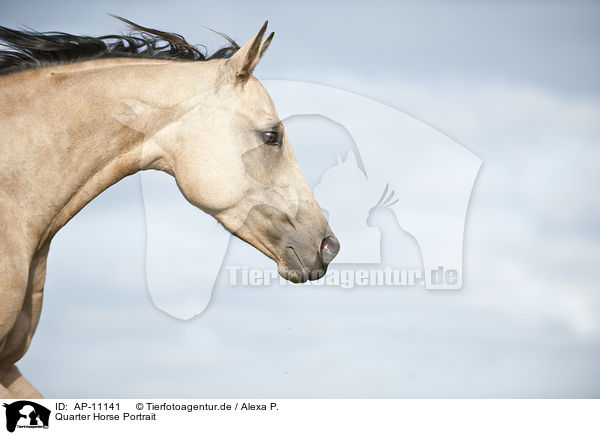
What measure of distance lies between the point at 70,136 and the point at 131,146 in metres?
0.36

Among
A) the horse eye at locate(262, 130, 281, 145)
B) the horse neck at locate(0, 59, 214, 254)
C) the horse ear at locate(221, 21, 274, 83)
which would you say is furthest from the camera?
the horse eye at locate(262, 130, 281, 145)

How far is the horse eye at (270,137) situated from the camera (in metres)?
3.59

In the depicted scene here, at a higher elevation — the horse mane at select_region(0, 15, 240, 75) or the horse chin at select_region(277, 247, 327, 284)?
the horse mane at select_region(0, 15, 240, 75)

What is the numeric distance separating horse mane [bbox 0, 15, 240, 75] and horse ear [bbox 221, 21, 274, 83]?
54 cm

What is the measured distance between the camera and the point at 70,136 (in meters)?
3.37

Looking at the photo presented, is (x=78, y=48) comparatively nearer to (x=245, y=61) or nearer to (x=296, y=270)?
(x=245, y=61)

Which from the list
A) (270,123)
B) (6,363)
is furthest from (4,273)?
(270,123)

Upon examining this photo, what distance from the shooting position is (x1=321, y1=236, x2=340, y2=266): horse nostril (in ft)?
12.0

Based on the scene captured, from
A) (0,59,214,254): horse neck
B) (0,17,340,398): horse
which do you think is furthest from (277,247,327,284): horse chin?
(0,59,214,254): horse neck
